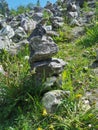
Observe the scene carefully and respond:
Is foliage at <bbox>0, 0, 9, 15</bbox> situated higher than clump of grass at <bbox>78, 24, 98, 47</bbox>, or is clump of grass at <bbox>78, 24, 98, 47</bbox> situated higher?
clump of grass at <bbox>78, 24, 98, 47</bbox>

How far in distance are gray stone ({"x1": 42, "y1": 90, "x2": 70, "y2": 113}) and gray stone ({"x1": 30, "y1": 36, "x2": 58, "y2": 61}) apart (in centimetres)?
80

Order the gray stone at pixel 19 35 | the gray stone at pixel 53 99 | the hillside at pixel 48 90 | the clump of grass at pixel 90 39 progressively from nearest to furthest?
the hillside at pixel 48 90 → the gray stone at pixel 53 99 → the clump of grass at pixel 90 39 → the gray stone at pixel 19 35

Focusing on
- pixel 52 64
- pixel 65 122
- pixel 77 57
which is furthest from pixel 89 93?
pixel 77 57

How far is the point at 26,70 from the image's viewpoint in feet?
23.7

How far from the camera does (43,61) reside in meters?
6.95

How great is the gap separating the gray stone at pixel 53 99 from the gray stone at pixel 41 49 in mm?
800

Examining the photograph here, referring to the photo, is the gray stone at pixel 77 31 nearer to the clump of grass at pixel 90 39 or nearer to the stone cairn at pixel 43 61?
the clump of grass at pixel 90 39

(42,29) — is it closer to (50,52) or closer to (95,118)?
(50,52)

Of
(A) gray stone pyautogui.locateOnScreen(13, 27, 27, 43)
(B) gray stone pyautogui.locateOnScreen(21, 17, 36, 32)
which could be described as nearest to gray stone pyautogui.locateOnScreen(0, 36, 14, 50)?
(A) gray stone pyautogui.locateOnScreen(13, 27, 27, 43)

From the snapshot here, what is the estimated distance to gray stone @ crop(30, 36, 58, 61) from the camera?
686 cm

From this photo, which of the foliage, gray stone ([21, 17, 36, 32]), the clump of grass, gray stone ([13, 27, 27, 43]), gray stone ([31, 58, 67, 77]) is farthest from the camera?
the foliage

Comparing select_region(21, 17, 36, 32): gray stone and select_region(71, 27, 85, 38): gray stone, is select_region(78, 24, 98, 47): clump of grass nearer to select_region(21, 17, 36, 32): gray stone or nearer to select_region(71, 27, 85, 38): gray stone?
select_region(71, 27, 85, 38): gray stone

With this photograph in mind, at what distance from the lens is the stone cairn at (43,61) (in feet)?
22.2

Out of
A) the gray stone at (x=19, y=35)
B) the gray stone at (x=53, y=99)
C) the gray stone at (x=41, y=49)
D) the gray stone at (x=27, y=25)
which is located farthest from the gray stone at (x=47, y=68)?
the gray stone at (x=27, y=25)
